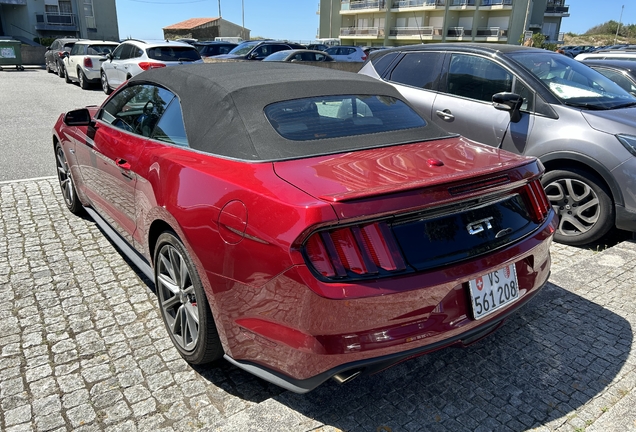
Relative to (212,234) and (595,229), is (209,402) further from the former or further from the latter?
(595,229)

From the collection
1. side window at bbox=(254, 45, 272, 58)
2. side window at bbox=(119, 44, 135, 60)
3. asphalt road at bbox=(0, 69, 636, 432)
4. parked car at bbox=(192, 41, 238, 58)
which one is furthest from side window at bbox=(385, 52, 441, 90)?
parked car at bbox=(192, 41, 238, 58)

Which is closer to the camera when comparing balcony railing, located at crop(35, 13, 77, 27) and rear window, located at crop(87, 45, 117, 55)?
rear window, located at crop(87, 45, 117, 55)

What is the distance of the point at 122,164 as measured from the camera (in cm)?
344

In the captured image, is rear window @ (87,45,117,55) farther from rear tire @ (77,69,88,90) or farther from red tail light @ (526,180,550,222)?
red tail light @ (526,180,550,222)

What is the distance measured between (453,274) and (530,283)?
28.1 inches

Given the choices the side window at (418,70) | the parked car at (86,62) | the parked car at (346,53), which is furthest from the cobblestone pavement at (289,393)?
the parked car at (346,53)

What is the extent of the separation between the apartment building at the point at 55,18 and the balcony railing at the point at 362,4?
2819 centimetres

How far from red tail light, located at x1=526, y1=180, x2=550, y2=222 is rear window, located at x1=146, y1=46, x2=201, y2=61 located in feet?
42.4

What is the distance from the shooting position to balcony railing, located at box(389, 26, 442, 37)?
54344 mm

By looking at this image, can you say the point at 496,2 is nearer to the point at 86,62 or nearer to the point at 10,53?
the point at 10,53

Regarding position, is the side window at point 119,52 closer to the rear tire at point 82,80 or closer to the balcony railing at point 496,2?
the rear tire at point 82,80

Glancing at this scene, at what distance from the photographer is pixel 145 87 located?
12.5 feet

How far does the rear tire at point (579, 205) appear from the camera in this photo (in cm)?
454

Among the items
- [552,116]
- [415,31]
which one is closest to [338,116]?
[552,116]
